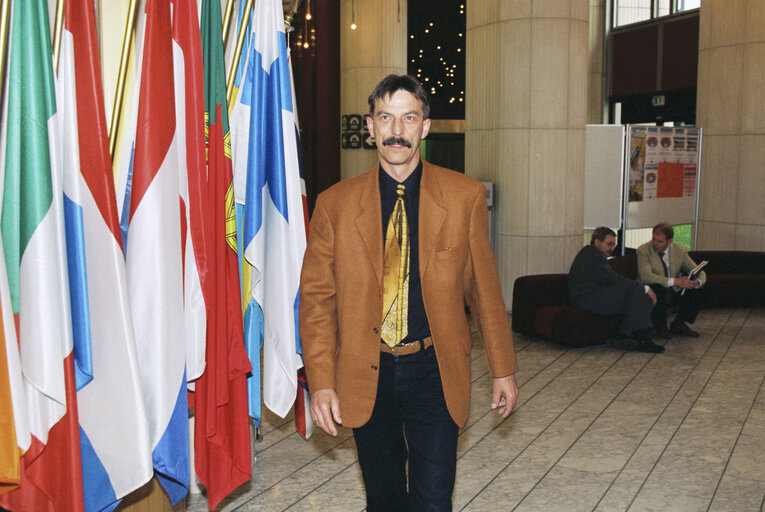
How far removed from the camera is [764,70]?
9.73 m

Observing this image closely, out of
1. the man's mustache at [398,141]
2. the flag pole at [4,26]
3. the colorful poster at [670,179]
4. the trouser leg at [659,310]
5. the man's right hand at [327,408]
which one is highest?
the flag pole at [4,26]

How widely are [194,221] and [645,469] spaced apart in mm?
2974

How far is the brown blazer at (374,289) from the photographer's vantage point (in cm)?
245

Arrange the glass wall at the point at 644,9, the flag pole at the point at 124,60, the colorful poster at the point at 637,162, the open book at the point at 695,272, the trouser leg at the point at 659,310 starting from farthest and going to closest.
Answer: the glass wall at the point at 644,9, the colorful poster at the point at 637,162, the open book at the point at 695,272, the trouser leg at the point at 659,310, the flag pole at the point at 124,60

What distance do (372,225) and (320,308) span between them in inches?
12.8

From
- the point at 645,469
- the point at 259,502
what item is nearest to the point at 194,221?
the point at 259,502

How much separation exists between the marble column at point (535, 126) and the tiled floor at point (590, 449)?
2.21m

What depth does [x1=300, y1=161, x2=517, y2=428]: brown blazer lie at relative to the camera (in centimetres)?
245

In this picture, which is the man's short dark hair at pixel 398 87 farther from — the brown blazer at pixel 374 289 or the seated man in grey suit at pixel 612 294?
the seated man in grey suit at pixel 612 294

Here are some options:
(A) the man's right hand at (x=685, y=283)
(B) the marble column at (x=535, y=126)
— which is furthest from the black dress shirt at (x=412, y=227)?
(B) the marble column at (x=535, y=126)

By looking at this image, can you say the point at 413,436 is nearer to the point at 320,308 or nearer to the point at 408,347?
the point at 408,347

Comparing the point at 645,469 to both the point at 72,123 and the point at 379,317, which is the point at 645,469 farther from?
the point at 72,123

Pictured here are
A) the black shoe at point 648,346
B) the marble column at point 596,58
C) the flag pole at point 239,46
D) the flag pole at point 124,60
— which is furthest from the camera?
the marble column at point 596,58

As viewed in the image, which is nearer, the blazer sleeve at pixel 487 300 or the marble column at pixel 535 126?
the blazer sleeve at pixel 487 300
